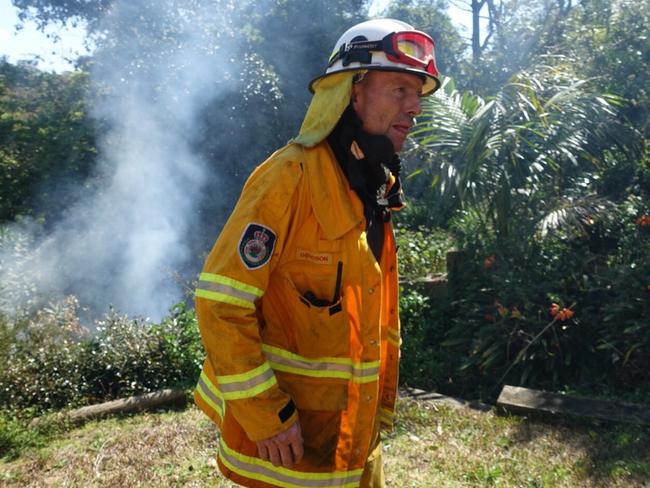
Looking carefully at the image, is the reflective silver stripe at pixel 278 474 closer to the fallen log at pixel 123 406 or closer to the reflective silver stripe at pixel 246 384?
the reflective silver stripe at pixel 246 384

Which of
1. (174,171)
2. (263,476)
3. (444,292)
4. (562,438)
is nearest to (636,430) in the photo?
(562,438)

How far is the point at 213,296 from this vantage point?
6.64ft

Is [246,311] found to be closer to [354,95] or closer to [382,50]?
[354,95]

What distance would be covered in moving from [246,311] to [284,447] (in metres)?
0.43

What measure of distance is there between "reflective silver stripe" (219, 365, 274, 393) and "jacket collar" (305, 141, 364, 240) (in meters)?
0.47

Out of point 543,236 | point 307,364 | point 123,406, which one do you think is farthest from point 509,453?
point 123,406

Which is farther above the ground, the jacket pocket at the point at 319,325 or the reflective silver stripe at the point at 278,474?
the jacket pocket at the point at 319,325

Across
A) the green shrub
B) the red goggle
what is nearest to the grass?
the green shrub

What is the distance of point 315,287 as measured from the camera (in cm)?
219

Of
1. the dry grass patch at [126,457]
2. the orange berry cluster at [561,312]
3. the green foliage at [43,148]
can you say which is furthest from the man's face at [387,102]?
the green foliage at [43,148]

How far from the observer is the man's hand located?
2.05 metres

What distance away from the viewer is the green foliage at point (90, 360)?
526cm

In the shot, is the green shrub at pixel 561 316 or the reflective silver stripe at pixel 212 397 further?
the green shrub at pixel 561 316

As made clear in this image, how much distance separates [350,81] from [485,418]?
3.23 m
